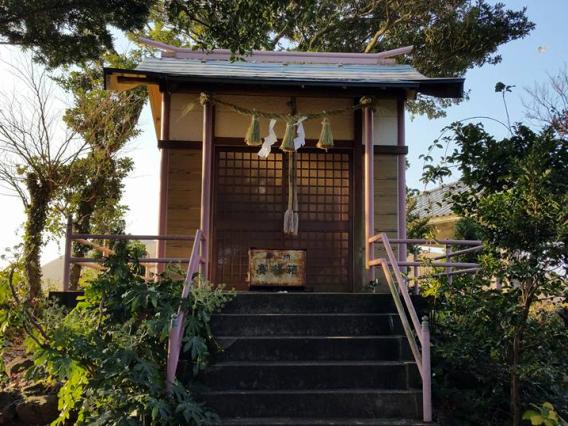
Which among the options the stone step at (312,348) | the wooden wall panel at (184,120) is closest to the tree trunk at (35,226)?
the wooden wall panel at (184,120)

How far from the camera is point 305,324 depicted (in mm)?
7258

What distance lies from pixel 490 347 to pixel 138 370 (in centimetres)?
359

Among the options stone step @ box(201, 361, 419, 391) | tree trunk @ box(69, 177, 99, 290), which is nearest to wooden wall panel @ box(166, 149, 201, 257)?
stone step @ box(201, 361, 419, 391)

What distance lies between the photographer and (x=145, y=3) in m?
8.38

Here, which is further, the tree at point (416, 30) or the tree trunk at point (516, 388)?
the tree at point (416, 30)

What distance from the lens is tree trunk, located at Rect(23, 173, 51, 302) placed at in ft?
35.7

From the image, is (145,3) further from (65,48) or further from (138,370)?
(138,370)

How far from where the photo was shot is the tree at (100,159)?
14.0 meters

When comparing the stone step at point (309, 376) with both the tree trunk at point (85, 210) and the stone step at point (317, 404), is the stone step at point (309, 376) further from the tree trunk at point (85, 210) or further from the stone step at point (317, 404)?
the tree trunk at point (85, 210)

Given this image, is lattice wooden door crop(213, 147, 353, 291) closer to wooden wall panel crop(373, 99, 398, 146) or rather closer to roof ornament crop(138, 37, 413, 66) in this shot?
wooden wall panel crop(373, 99, 398, 146)

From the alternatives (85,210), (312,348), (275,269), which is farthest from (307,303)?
(85,210)

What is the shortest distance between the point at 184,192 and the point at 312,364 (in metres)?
4.59

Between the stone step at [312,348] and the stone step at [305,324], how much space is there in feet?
0.71

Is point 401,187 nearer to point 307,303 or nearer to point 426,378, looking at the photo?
point 307,303
